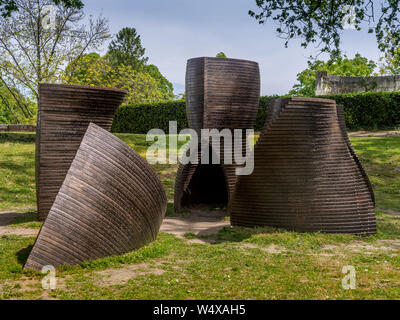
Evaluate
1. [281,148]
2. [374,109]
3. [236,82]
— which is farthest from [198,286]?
[374,109]

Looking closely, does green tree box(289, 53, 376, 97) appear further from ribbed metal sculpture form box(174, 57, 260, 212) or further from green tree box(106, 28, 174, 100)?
ribbed metal sculpture form box(174, 57, 260, 212)

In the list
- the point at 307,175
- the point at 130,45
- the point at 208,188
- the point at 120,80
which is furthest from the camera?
the point at 130,45

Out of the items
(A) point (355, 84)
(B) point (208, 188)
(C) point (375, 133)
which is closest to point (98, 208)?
(B) point (208, 188)

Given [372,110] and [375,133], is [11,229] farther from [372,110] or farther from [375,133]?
[372,110]

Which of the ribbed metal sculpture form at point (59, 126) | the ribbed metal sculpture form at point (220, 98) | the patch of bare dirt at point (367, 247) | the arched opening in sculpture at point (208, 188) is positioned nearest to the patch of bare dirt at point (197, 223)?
the ribbed metal sculpture form at point (220, 98)

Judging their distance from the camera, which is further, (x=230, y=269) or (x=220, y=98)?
(x=220, y=98)

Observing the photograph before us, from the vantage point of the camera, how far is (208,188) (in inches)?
491

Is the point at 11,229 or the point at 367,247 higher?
the point at 11,229

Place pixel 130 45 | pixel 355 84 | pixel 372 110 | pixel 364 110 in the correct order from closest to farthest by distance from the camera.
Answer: pixel 372 110, pixel 364 110, pixel 355 84, pixel 130 45

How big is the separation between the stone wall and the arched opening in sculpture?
21.6 meters

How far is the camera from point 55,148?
9.27 metres

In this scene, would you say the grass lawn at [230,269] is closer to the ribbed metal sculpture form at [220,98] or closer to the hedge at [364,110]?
the ribbed metal sculpture form at [220,98]

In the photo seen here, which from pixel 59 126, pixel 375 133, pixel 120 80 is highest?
pixel 120 80

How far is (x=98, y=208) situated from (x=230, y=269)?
1968 mm
